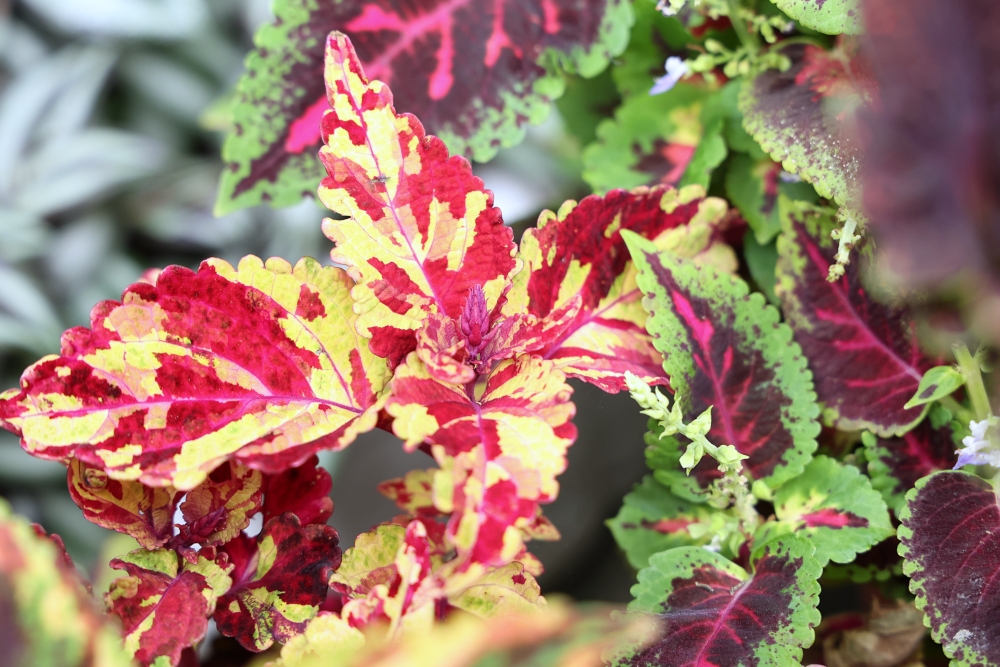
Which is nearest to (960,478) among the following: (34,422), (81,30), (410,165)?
(410,165)

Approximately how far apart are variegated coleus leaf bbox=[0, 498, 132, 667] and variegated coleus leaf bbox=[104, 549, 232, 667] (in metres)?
0.11

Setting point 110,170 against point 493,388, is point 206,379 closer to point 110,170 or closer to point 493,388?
point 493,388

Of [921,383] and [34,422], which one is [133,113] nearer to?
[34,422]

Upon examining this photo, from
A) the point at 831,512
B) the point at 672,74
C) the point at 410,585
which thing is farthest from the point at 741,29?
the point at 410,585

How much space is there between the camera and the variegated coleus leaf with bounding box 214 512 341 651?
15.3 inches

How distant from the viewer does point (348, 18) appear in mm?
537

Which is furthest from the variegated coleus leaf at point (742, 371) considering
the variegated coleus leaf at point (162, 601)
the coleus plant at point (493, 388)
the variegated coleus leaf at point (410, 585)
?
the variegated coleus leaf at point (162, 601)

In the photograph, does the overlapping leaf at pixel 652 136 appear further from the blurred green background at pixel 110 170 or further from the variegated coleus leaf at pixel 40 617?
the variegated coleus leaf at pixel 40 617

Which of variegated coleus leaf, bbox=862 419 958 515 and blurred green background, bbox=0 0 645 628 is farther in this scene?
blurred green background, bbox=0 0 645 628

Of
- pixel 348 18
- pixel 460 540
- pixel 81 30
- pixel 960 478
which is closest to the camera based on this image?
pixel 460 540

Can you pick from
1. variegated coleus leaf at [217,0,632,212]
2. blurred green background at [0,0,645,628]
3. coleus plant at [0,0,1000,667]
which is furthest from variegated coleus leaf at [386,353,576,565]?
blurred green background at [0,0,645,628]

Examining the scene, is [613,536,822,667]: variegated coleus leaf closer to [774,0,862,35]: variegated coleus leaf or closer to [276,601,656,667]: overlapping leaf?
[276,601,656,667]: overlapping leaf

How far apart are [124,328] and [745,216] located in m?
0.38

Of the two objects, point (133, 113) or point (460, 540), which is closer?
point (460, 540)
